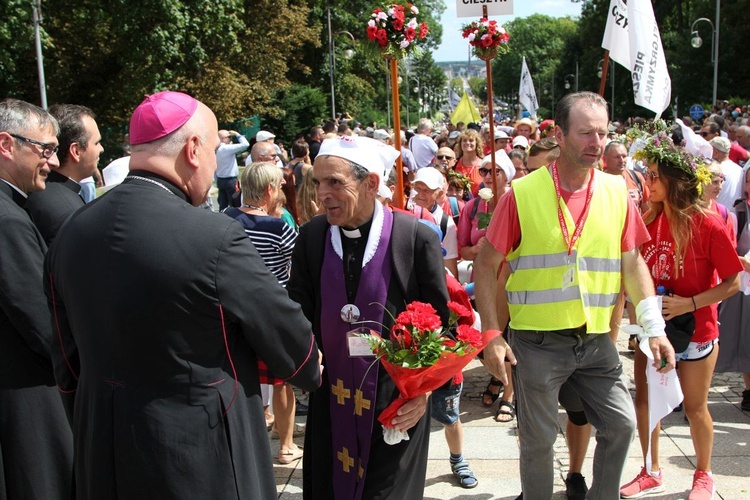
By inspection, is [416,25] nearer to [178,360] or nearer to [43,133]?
[43,133]

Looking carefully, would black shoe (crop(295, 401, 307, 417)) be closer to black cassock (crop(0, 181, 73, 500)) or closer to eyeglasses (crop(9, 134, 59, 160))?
black cassock (crop(0, 181, 73, 500))

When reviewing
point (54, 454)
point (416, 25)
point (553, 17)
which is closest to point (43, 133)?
point (54, 454)

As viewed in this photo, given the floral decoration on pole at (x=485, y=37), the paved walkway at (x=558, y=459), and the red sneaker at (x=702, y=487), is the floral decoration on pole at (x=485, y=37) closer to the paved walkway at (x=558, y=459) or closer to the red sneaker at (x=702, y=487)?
the paved walkway at (x=558, y=459)

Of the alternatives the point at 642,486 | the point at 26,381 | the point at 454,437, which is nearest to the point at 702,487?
the point at 642,486

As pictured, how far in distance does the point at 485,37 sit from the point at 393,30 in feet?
3.62

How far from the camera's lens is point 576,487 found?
15.2 feet

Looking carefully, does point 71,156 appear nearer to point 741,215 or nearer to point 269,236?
point 269,236

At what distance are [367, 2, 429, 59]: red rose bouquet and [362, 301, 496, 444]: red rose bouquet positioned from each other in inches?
132

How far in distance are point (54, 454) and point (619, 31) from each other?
6057 millimetres

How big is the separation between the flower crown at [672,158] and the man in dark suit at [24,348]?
3.42 meters

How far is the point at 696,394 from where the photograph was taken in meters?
4.48

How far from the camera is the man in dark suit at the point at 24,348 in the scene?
3270 millimetres

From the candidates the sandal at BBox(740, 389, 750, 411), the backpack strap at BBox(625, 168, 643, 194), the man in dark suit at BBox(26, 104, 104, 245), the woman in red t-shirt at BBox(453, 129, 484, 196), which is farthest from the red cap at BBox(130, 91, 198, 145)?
the woman in red t-shirt at BBox(453, 129, 484, 196)

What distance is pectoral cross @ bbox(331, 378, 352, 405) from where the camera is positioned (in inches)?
137
